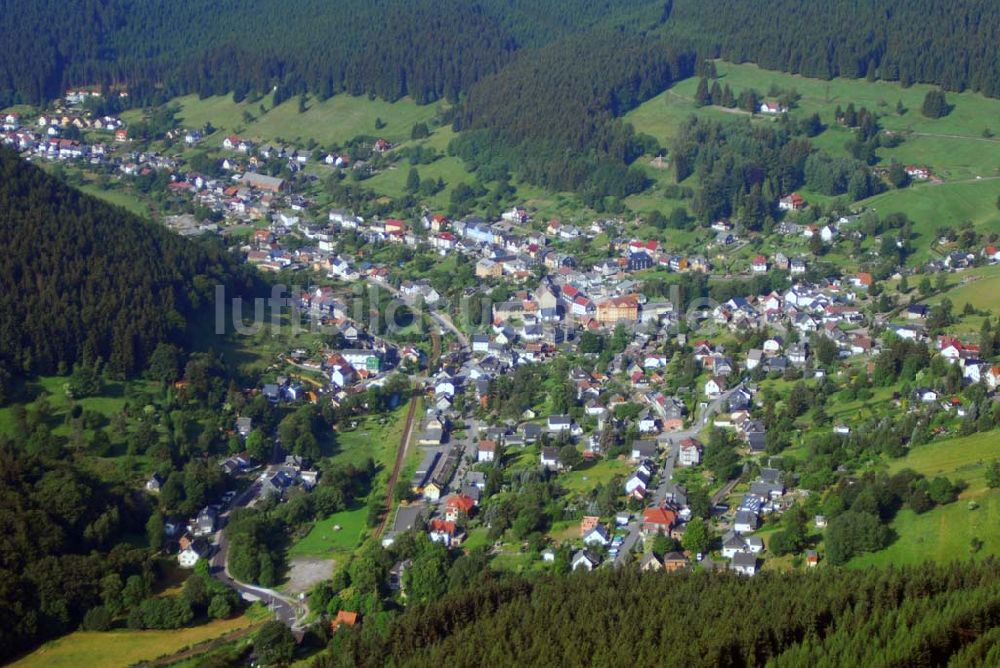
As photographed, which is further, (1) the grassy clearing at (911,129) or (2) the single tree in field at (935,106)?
(2) the single tree in field at (935,106)

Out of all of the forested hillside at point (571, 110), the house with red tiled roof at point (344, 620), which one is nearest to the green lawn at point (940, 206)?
the forested hillside at point (571, 110)

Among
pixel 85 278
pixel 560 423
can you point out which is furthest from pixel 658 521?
pixel 85 278

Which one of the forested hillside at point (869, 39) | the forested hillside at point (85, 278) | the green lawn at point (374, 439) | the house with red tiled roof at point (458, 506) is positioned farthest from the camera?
the forested hillside at point (869, 39)

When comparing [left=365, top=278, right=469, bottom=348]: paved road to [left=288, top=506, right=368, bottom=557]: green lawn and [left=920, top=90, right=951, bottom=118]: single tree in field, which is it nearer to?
[left=288, top=506, right=368, bottom=557]: green lawn

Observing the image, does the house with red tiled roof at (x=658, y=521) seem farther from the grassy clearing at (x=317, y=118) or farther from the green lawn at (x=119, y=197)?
the grassy clearing at (x=317, y=118)

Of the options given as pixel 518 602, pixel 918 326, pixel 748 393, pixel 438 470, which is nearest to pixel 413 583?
pixel 518 602

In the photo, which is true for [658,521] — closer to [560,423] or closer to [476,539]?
[476,539]

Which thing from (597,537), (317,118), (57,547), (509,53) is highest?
(509,53)
